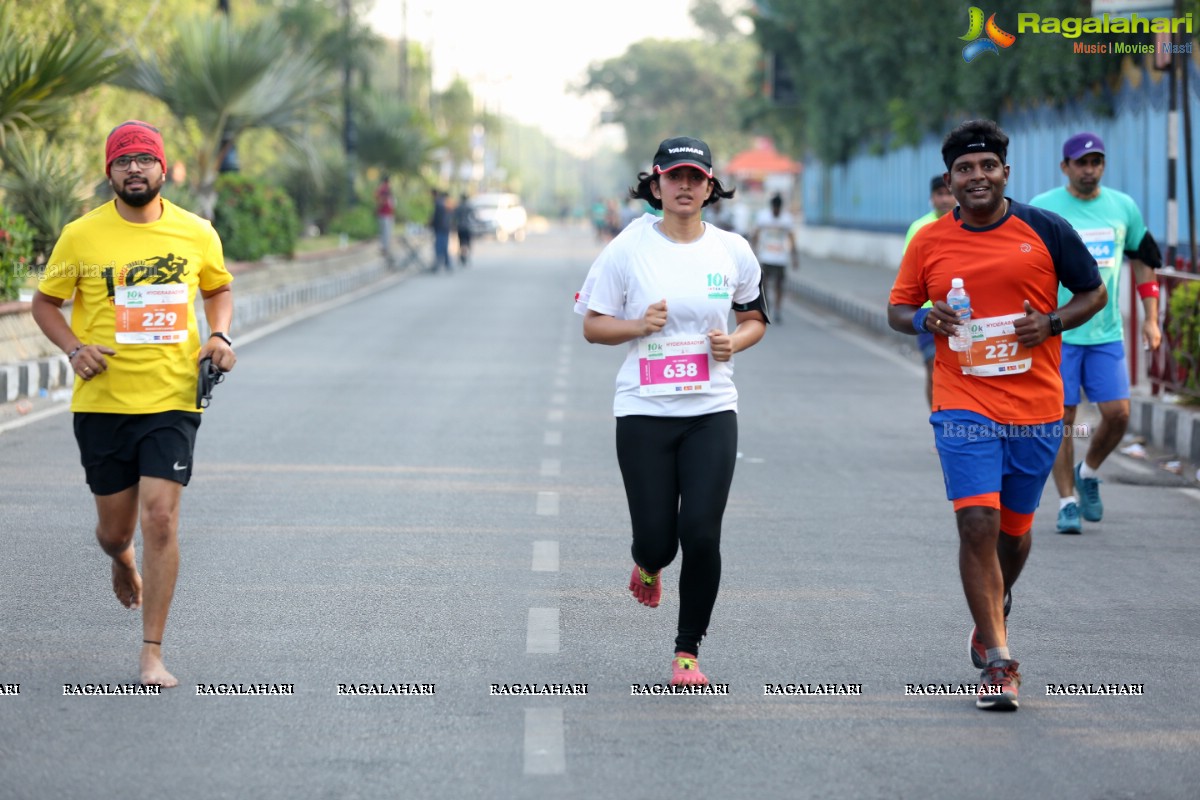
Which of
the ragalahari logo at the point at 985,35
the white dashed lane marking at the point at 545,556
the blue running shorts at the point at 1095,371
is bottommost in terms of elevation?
the white dashed lane marking at the point at 545,556

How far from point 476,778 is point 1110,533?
221 inches

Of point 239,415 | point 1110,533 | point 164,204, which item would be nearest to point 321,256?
point 239,415

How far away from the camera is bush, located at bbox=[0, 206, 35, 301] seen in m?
16.5

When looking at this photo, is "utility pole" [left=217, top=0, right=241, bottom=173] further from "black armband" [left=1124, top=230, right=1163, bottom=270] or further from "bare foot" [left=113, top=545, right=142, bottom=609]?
"bare foot" [left=113, top=545, right=142, bottom=609]

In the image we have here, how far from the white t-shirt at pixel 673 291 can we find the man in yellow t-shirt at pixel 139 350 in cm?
133

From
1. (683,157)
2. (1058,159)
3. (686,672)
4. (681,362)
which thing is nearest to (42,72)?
(683,157)

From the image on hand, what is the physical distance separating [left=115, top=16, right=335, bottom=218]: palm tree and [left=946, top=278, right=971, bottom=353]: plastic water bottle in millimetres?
19077

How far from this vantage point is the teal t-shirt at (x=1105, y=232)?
9.52 meters

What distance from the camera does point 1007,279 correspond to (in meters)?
6.39

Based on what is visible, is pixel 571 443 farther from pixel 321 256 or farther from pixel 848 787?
pixel 321 256

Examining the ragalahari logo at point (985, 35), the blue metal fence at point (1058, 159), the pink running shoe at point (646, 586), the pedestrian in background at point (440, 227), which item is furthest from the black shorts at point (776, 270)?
the pink running shoe at point (646, 586)

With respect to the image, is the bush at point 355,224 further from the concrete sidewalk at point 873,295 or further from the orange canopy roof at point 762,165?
the orange canopy roof at point 762,165

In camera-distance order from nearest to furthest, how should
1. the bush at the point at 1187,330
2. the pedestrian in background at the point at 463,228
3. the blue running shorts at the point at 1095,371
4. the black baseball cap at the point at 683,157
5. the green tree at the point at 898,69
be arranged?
the black baseball cap at the point at 683,157 → the blue running shorts at the point at 1095,371 → the bush at the point at 1187,330 → the green tree at the point at 898,69 → the pedestrian in background at the point at 463,228

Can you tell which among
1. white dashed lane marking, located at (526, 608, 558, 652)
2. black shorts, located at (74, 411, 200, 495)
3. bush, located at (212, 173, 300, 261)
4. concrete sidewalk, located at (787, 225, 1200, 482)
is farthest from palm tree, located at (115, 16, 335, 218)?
black shorts, located at (74, 411, 200, 495)
